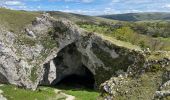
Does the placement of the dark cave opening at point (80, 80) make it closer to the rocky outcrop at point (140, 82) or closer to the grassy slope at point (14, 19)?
the grassy slope at point (14, 19)

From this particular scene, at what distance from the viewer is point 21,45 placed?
168 ft

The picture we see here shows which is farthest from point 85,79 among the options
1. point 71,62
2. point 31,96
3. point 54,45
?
point 31,96

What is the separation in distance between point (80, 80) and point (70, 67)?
8.66ft

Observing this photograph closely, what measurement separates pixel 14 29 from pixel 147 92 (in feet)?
109

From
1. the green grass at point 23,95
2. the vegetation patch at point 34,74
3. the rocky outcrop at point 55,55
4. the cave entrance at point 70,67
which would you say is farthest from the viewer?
the cave entrance at point 70,67

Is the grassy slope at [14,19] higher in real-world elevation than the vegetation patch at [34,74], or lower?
higher

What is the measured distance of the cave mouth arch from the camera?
53062mm

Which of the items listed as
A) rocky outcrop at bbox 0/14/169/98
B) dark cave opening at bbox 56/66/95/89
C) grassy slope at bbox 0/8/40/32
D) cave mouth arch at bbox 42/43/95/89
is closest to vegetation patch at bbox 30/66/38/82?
rocky outcrop at bbox 0/14/169/98

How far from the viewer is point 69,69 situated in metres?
54.4

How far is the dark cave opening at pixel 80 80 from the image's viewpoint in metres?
54.2

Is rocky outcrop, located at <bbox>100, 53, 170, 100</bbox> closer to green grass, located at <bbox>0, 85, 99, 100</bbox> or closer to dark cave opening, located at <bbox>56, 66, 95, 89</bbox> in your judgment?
green grass, located at <bbox>0, 85, 99, 100</bbox>

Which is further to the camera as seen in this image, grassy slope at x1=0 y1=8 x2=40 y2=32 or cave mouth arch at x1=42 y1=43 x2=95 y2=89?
cave mouth arch at x1=42 y1=43 x2=95 y2=89

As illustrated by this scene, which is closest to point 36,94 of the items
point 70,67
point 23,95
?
point 23,95

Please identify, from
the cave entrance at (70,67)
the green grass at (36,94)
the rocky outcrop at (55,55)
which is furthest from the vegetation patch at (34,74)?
the cave entrance at (70,67)
